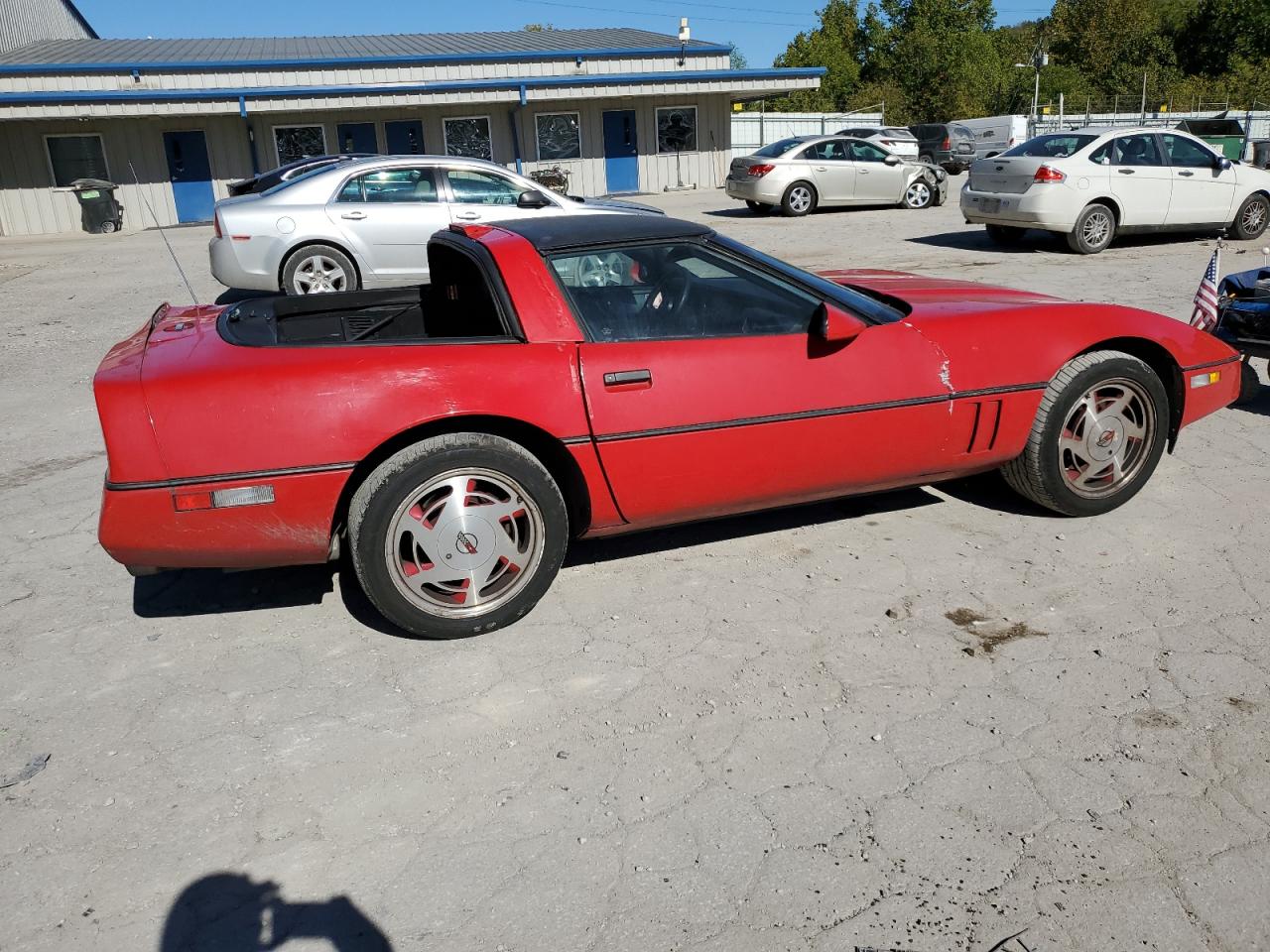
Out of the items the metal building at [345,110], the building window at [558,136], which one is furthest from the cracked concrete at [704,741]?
the building window at [558,136]

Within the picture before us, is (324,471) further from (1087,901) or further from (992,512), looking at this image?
(992,512)

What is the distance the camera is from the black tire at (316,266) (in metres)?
9.90

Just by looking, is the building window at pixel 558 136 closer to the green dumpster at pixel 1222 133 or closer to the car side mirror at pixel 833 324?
the green dumpster at pixel 1222 133

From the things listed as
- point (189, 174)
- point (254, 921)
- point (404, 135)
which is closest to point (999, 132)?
point (404, 135)

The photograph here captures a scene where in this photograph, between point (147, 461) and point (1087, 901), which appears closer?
point (1087, 901)

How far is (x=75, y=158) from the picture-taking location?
25.1m

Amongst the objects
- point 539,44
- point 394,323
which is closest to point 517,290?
point 394,323

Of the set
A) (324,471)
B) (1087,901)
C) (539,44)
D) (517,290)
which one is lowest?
(1087,901)

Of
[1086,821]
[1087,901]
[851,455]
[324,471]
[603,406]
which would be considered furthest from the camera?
[851,455]

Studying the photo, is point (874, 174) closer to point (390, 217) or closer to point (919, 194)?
point (919, 194)

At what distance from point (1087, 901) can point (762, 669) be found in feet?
4.02

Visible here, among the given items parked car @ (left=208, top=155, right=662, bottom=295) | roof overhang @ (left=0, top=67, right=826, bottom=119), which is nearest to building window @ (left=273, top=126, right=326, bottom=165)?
roof overhang @ (left=0, top=67, right=826, bottom=119)

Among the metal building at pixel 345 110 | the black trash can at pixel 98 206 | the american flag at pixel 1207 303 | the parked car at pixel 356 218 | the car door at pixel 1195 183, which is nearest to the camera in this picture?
the american flag at pixel 1207 303

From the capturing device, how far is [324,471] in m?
3.31
